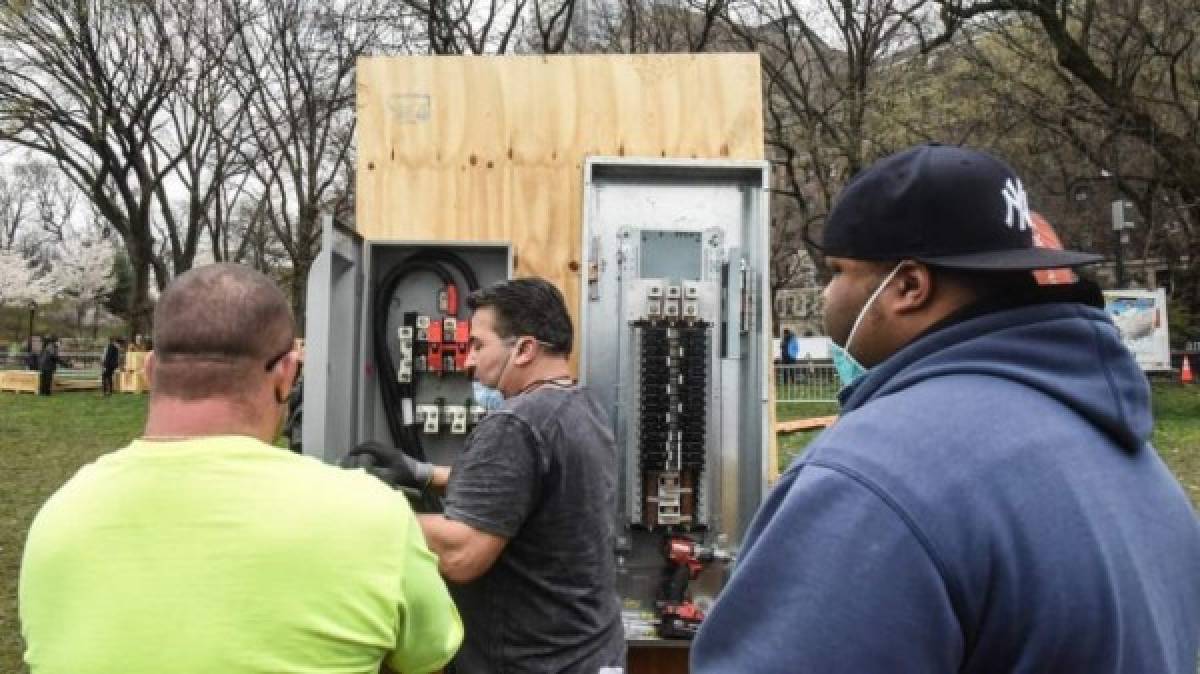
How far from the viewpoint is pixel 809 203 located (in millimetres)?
28188

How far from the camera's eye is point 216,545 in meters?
1.57

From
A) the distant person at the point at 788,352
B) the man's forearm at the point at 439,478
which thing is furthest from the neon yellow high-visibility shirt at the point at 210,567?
the distant person at the point at 788,352

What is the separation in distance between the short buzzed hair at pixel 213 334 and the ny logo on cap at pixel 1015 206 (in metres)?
1.32

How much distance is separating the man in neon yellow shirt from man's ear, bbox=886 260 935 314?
0.96 metres

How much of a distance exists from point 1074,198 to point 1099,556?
27.1 metres

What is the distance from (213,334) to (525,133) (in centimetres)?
335

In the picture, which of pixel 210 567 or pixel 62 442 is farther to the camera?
pixel 62 442

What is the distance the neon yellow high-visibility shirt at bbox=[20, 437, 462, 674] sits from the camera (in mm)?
1541

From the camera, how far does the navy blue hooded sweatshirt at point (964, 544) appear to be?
3.79 ft

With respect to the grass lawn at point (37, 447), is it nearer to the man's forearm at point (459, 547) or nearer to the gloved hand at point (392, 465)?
the gloved hand at point (392, 465)

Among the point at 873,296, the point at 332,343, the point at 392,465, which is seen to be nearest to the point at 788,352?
the point at 332,343

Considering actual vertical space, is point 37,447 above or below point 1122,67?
below

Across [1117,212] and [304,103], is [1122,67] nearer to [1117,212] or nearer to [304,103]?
[1117,212]

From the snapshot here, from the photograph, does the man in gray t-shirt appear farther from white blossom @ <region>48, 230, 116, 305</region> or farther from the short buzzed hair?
white blossom @ <region>48, 230, 116, 305</region>
